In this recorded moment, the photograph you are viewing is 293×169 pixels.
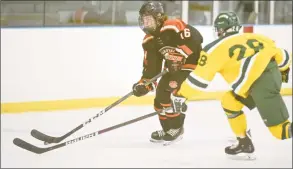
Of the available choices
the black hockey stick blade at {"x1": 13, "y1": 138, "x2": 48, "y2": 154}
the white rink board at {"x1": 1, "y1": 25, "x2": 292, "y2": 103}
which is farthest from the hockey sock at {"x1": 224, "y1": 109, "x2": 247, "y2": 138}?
the white rink board at {"x1": 1, "y1": 25, "x2": 292, "y2": 103}

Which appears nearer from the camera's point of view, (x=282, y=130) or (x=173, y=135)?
(x=282, y=130)

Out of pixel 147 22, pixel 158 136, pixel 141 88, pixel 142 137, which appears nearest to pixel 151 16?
pixel 147 22

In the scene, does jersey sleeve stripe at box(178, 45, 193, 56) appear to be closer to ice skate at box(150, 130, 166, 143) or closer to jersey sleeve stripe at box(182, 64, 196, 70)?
jersey sleeve stripe at box(182, 64, 196, 70)

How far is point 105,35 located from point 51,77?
253mm

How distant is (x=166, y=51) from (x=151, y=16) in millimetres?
53

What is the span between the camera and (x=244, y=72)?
1.94 ft

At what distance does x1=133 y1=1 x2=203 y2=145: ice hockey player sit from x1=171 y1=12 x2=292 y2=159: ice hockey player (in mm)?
24

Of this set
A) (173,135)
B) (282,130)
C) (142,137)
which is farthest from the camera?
(142,137)

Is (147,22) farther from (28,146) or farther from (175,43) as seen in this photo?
(28,146)

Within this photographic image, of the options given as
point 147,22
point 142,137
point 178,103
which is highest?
point 147,22

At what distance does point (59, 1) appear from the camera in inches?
34.6

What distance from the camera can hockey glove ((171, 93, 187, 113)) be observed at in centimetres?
62

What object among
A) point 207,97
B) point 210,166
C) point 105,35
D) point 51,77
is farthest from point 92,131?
point 210,166

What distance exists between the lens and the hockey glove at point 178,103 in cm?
62
